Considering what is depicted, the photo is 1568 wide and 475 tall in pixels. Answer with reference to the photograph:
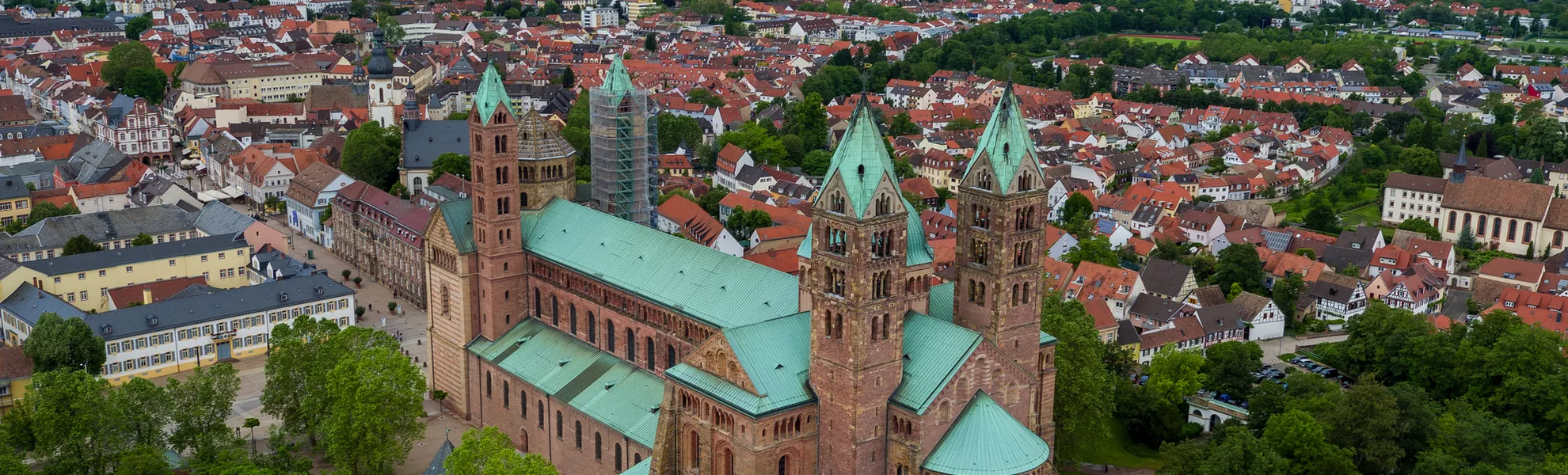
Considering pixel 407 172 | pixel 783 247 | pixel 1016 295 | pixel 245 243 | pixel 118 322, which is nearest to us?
pixel 1016 295

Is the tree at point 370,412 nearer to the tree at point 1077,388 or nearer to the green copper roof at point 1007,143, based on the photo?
the green copper roof at point 1007,143

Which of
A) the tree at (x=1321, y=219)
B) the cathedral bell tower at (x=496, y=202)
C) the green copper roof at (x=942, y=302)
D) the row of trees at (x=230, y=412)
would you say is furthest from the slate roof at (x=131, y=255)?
the tree at (x=1321, y=219)

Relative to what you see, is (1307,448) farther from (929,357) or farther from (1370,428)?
(929,357)

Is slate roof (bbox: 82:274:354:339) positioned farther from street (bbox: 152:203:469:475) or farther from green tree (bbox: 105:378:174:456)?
green tree (bbox: 105:378:174:456)

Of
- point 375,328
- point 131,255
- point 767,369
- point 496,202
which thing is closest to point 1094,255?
point 375,328

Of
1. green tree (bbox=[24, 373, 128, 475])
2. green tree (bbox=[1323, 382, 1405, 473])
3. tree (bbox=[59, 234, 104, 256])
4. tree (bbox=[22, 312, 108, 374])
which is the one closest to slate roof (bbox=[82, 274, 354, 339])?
tree (bbox=[22, 312, 108, 374])

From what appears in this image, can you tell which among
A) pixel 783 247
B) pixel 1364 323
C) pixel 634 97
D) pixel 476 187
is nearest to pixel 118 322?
pixel 476 187

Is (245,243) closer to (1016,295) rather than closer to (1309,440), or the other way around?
(1016,295)
